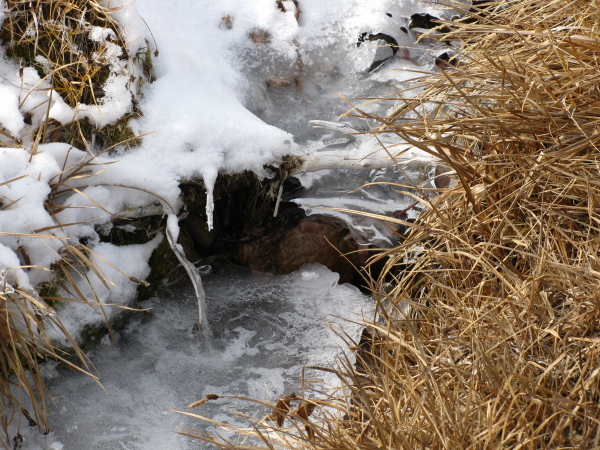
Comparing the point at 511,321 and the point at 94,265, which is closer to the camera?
the point at 511,321

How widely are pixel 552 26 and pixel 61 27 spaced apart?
85.3 inches

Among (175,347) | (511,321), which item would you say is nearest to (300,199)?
(175,347)

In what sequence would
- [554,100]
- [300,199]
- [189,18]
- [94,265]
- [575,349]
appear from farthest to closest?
[189,18] < [300,199] < [94,265] < [554,100] < [575,349]

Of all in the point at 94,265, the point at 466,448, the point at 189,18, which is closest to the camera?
the point at 466,448

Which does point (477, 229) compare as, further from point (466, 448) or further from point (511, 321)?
point (466, 448)

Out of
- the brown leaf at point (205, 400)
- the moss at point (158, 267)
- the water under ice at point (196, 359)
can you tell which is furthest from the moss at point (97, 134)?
the brown leaf at point (205, 400)

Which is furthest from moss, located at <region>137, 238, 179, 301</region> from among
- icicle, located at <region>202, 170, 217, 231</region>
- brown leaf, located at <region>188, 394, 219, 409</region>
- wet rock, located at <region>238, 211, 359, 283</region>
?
brown leaf, located at <region>188, 394, 219, 409</region>

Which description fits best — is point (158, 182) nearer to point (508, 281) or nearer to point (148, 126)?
point (148, 126)

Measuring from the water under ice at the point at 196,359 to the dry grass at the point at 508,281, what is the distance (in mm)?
397

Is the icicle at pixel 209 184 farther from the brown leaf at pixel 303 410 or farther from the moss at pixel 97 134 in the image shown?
the brown leaf at pixel 303 410

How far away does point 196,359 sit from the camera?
2.57 metres

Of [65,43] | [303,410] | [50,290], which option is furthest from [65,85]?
[303,410]

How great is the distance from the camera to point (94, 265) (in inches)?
90.8

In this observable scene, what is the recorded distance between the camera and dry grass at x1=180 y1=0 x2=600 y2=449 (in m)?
1.55
